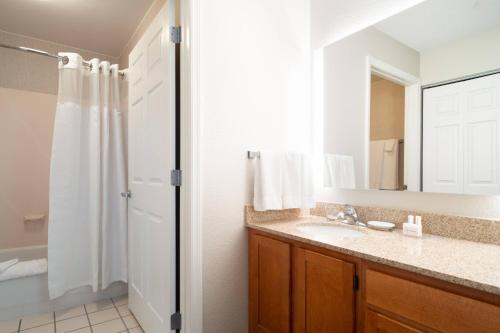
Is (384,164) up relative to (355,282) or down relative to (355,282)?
up

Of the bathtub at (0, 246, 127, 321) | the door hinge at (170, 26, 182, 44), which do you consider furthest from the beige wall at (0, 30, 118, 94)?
the door hinge at (170, 26, 182, 44)

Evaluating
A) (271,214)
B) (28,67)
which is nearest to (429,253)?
(271,214)

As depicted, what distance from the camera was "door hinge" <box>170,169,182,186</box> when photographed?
4.62 feet

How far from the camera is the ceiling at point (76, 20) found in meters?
2.14

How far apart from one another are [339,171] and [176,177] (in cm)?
105

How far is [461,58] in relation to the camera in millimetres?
1213

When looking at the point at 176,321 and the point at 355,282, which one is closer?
the point at 355,282

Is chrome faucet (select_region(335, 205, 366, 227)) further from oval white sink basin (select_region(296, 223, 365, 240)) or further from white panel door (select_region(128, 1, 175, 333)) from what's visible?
white panel door (select_region(128, 1, 175, 333))

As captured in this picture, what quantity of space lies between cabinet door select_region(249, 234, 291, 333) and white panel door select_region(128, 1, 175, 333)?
457mm

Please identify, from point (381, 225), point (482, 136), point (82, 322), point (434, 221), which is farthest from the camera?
point (82, 322)

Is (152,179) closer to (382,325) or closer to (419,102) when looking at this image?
(382,325)

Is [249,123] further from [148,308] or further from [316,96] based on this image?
[148,308]

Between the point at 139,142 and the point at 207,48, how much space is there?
850 mm

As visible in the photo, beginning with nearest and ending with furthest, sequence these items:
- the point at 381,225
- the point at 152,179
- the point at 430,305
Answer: the point at 430,305 → the point at 381,225 → the point at 152,179
